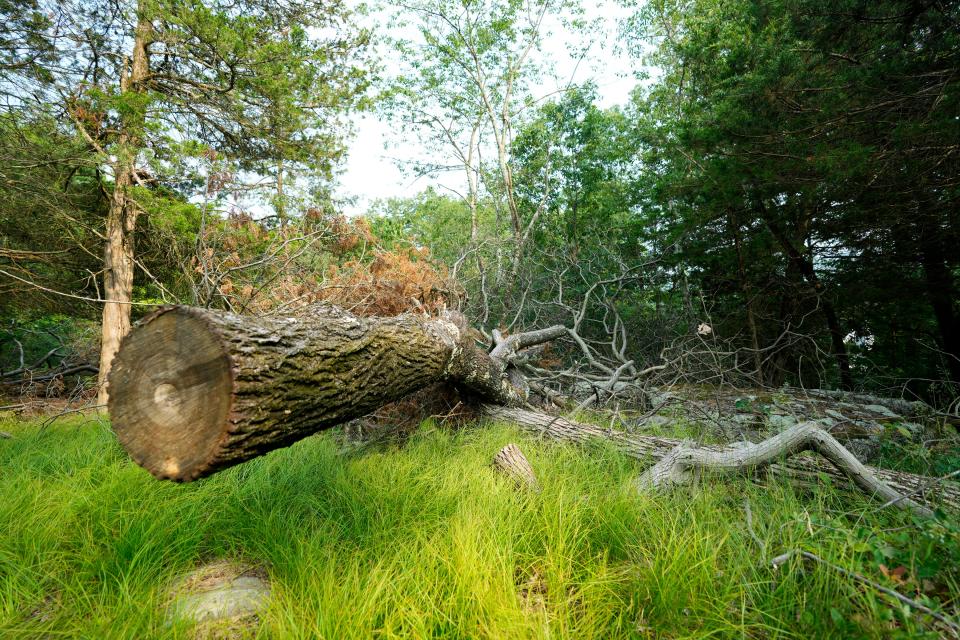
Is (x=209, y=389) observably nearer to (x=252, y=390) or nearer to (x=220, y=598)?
(x=252, y=390)

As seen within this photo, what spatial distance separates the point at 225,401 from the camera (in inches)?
52.3

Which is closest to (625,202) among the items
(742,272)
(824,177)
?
(742,272)

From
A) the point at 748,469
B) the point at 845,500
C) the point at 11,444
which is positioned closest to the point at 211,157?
the point at 11,444

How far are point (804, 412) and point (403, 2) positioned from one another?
1398 centimetres

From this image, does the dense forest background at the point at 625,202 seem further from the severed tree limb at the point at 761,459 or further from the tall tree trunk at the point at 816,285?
the severed tree limb at the point at 761,459

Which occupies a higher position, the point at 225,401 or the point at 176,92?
the point at 176,92

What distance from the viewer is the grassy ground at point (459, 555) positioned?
1.31 metres

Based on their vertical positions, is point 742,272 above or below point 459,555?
above

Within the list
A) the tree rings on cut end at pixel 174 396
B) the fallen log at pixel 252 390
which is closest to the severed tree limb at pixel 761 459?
the fallen log at pixel 252 390

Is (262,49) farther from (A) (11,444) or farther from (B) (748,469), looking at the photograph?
(B) (748,469)

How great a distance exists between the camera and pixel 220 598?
1.48 meters

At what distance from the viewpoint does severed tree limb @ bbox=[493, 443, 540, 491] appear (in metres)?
2.38

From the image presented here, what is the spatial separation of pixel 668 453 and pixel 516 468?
1.06 meters

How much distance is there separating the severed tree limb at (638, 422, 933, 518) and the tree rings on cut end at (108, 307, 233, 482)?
2217mm
